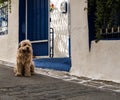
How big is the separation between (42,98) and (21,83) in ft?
6.61

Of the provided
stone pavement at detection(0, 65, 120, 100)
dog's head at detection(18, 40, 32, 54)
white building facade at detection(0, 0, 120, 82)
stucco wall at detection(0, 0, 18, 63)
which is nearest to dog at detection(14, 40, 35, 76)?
dog's head at detection(18, 40, 32, 54)

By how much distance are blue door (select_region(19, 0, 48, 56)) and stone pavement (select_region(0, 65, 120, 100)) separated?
4.00 meters

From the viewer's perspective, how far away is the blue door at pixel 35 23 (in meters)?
14.6

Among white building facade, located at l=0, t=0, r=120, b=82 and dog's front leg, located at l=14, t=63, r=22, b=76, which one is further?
dog's front leg, located at l=14, t=63, r=22, b=76

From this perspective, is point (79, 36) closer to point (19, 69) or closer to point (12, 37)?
point (19, 69)

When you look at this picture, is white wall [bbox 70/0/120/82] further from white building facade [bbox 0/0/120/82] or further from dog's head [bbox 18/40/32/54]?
dog's head [bbox 18/40/32/54]

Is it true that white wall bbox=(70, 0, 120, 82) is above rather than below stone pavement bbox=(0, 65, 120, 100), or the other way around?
above

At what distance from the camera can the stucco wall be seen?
1455 centimetres

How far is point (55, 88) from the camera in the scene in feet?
27.9

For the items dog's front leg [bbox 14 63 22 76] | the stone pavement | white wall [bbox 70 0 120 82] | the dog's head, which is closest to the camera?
the stone pavement

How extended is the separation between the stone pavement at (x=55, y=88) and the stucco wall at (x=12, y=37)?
3861 mm

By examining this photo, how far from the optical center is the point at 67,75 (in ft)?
34.7

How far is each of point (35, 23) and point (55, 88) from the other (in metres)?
6.80

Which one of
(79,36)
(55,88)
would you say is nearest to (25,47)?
(79,36)
